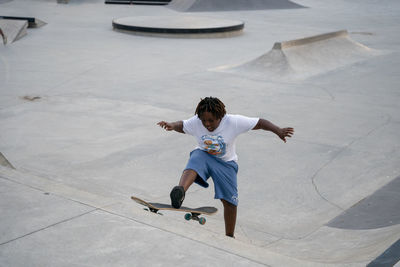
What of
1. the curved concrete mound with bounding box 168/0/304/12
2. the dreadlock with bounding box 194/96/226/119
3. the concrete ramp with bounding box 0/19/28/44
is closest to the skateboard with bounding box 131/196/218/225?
the dreadlock with bounding box 194/96/226/119

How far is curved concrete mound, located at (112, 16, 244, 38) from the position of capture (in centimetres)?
2014

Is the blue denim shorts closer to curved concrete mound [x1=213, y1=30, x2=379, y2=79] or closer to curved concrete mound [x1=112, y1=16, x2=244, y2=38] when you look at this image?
curved concrete mound [x1=213, y1=30, x2=379, y2=79]

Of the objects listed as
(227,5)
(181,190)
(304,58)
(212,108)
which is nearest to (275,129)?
(212,108)

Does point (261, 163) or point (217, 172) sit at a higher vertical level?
point (217, 172)

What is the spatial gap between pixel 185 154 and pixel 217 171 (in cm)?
324

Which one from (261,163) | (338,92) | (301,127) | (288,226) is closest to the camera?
(288,226)

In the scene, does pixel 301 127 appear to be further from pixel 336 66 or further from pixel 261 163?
pixel 336 66

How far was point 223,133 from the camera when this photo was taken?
4.46 metres

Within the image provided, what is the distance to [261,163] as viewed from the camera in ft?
24.5

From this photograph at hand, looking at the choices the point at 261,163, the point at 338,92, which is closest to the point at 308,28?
the point at 338,92

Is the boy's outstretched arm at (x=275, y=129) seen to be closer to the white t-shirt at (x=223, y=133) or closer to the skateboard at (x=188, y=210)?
the white t-shirt at (x=223, y=133)

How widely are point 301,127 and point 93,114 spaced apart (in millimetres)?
3891

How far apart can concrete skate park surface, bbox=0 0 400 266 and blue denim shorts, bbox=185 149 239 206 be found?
42cm

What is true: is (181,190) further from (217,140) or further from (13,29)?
(13,29)
